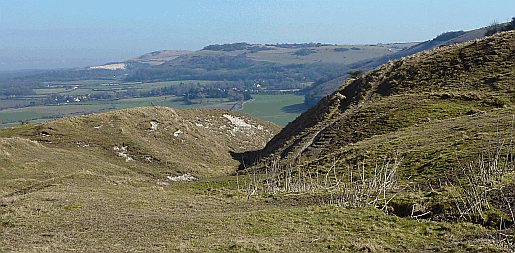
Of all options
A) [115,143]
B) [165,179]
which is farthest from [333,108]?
[115,143]

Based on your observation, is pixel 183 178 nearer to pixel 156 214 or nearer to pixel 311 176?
pixel 311 176

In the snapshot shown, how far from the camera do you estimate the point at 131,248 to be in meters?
17.0

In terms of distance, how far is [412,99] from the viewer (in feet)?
163

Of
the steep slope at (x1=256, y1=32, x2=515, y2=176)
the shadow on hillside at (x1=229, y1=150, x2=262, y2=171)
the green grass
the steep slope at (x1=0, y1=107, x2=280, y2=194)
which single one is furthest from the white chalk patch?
the green grass

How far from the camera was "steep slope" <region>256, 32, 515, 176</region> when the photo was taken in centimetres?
4347

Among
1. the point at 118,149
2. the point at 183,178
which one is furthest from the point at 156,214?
the point at 118,149

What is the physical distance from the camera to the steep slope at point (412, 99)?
43.5 meters

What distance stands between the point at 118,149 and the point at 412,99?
4102cm

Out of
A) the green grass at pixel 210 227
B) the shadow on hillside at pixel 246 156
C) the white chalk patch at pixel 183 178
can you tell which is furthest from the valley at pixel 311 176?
the shadow on hillside at pixel 246 156

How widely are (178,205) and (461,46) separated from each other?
187 feet

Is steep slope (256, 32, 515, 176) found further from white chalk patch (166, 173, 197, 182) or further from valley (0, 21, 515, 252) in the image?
white chalk patch (166, 173, 197, 182)

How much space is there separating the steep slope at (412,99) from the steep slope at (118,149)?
11.9 metres

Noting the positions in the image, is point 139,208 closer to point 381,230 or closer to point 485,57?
point 381,230

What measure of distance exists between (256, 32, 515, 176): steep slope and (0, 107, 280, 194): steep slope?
1190cm
